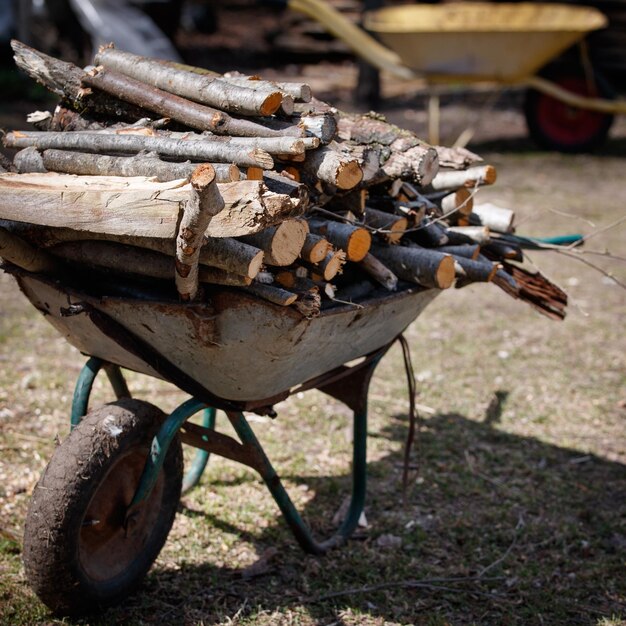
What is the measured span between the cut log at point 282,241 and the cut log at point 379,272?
0.36 m

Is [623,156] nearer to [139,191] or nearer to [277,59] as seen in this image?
[277,59]

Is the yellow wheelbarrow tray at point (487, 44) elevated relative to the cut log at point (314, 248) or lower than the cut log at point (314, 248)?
lower

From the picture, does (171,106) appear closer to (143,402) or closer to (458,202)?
(143,402)

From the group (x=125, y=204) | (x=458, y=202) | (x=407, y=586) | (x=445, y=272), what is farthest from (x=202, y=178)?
(x=407, y=586)

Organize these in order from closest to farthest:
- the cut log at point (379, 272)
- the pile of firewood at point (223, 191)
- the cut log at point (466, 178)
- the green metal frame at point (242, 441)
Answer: the pile of firewood at point (223, 191), the green metal frame at point (242, 441), the cut log at point (379, 272), the cut log at point (466, 178)

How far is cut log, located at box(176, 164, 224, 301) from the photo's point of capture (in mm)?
1614

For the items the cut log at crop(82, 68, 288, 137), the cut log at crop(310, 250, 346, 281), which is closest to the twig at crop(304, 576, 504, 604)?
the cut log at crop(310, 250, 346, 281)

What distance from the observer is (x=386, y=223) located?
2312 mm

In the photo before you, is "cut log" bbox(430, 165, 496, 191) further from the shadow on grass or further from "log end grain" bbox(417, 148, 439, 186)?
the shadow on grass

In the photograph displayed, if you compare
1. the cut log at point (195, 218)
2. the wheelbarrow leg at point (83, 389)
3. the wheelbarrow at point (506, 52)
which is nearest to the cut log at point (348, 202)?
the cut log at point (195, 218)

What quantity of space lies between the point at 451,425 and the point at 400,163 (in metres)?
1.63

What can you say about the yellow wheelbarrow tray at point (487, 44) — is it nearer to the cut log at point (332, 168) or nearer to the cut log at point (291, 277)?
the cut log at point (332, 168)

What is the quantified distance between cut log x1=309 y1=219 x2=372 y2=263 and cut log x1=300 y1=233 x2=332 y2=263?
120 millimetres

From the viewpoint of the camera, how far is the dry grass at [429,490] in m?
2.39
